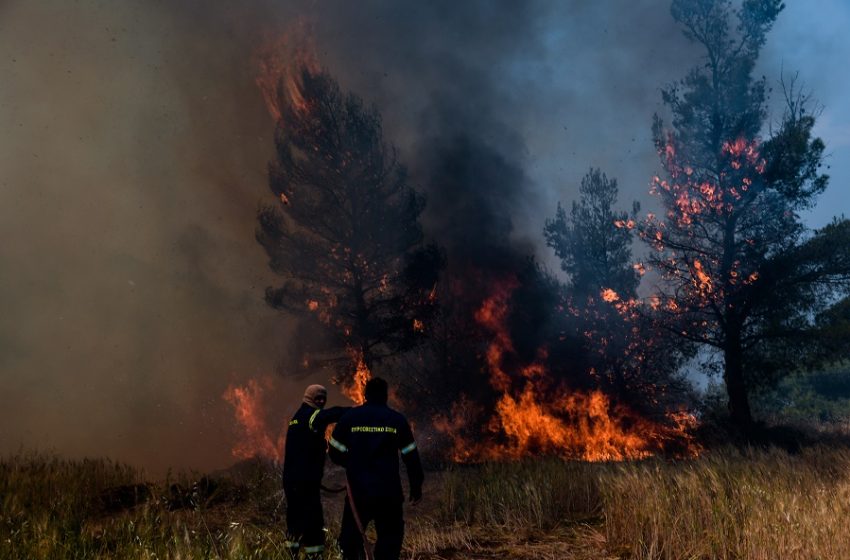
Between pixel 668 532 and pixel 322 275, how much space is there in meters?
17.1

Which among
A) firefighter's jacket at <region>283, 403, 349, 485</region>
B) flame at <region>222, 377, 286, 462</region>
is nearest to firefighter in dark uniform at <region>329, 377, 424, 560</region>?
firefighter's jacket at <region>283, 403, 349, 485</region>

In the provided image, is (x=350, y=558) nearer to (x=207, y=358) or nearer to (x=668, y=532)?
(x=668, y=532)

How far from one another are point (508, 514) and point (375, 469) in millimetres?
3959

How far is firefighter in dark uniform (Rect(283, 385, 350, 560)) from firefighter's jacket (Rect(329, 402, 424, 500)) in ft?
2.86

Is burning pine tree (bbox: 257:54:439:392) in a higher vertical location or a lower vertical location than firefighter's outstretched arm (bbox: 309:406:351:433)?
higher

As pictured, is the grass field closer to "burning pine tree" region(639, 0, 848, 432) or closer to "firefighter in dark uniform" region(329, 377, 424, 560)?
"firefighter in dark uniform" region(329, 377, 424, 560)

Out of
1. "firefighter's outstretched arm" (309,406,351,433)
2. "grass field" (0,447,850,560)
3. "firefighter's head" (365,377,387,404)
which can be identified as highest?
"firefighter's head" (365,377,387,404)

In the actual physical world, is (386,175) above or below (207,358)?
above

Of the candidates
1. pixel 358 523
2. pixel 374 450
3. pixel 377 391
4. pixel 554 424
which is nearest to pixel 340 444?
pixel 374 450

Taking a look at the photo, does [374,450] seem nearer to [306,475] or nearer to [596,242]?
[306,475]

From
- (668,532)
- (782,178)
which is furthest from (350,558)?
(782,178)

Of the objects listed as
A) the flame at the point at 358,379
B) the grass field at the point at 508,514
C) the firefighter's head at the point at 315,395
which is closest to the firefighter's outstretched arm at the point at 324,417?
the firefighter's head at the point at 315,395

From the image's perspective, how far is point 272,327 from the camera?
38.8 metres

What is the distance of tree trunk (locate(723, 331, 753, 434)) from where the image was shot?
16672mm
